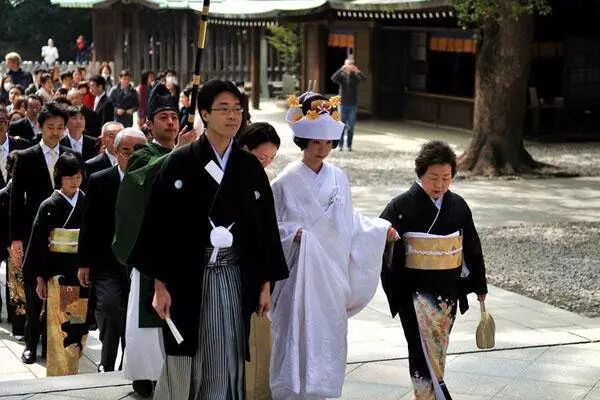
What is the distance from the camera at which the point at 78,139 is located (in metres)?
9.45

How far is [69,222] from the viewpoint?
291 inches

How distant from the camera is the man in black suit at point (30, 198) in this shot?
26.7 feet

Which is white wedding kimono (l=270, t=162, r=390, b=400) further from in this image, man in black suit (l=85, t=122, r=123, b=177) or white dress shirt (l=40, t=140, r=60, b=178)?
white dress shirt (l=40, t=140, r=60, b=178)

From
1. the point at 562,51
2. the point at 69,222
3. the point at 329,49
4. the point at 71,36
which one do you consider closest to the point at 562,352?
the point at 69,222

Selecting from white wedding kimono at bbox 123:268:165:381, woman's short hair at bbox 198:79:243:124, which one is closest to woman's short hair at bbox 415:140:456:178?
woman's short hair at bbox 198:79:243:124

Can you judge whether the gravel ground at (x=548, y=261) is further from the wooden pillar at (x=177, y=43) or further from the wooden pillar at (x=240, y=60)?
the wooden pillar at (x=240, y=60)

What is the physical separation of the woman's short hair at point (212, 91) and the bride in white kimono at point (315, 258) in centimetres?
81

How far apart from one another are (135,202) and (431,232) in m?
1.47

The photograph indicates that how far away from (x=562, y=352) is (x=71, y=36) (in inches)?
1459

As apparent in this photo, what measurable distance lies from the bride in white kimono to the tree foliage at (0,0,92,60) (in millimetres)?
36385

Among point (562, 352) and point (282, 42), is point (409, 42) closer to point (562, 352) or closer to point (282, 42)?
point (282, 42)

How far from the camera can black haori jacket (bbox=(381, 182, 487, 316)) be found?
587cm

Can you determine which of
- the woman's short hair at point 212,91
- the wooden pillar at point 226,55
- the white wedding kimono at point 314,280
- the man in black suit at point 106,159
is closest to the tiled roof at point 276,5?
Answer: the wooden pillar at point 226,55

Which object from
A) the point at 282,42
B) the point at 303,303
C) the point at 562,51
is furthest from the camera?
the point at 282,42
